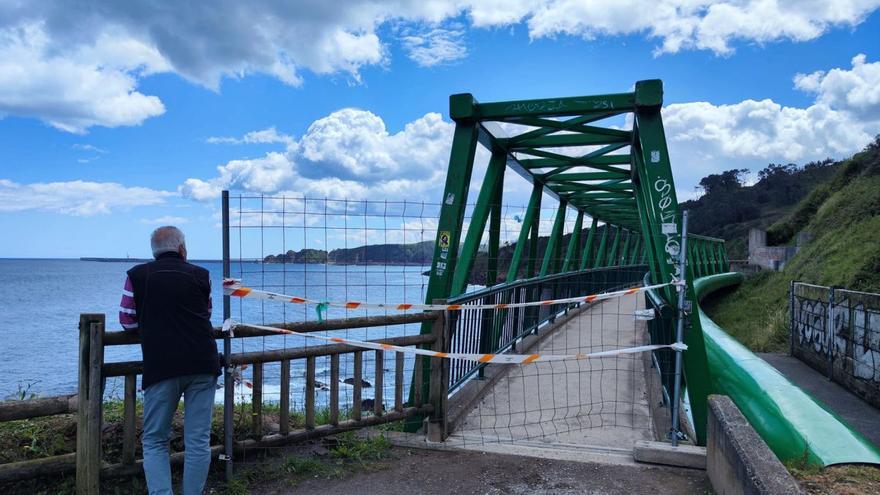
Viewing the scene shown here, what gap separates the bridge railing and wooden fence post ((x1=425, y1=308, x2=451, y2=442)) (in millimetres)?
627

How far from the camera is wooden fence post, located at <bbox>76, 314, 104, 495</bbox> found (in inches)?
144

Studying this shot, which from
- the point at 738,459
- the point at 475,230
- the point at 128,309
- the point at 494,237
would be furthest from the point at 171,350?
the point at 494,237

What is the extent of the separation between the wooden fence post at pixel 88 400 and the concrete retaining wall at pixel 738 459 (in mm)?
3736

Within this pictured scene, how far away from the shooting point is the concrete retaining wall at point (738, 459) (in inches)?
118

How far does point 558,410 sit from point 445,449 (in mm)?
1831

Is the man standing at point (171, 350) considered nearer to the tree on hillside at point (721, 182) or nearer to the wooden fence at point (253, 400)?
the wooden fence at point (253, 400)

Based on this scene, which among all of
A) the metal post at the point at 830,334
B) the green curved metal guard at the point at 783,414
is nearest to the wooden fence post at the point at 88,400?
the green curved metal guard at the point at 783,414

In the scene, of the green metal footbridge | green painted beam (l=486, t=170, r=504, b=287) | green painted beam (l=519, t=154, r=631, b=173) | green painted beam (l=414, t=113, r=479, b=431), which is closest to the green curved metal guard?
the green metal footbridge

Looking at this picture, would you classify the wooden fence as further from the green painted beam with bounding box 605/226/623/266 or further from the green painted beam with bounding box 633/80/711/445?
the green painted beam with bounding box 605/226/623/266

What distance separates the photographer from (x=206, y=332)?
364 centimetres

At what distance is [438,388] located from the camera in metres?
5.11

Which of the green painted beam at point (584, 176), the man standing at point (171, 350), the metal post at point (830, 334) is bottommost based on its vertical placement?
the metal post at point (830, 334)

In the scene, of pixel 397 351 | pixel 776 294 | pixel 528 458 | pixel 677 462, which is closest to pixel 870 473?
pixel 677 462

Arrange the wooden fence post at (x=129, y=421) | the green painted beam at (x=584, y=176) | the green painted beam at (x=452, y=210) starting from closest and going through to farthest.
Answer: the wooden fence post at (x=129, y=421) < the green painted beam at (x=452, y=210) < the green painted beam at (x=584, y=176)
